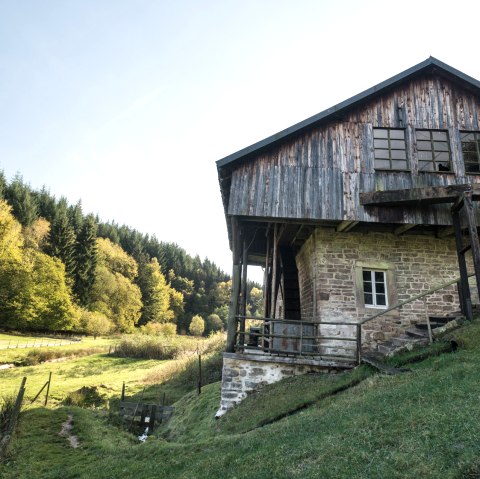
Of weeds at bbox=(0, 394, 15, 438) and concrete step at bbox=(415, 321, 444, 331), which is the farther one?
weeds at bbox=(0, 394, 15, 438)

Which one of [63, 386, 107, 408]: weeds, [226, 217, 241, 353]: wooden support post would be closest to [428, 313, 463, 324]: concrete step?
[226, 217, 241, 353]: wooden support post

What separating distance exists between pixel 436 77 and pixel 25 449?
1621cm

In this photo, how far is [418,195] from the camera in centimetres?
990

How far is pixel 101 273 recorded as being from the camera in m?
49.8

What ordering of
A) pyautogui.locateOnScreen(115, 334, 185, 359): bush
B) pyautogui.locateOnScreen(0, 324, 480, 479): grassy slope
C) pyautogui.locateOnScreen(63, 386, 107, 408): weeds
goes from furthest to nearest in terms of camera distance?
pyautogui.locateOnScreen(115, 334, 185, 359): bush → pyautogui.locateOnScreen(63, 386, 107, 408): weeds → pyautogui.locateOnScreen(0, 324, 480, 479): grassy slope

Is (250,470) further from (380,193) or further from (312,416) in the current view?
(380,193)

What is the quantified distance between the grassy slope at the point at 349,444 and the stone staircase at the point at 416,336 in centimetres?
113

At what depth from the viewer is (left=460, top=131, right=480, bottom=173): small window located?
11.4 m

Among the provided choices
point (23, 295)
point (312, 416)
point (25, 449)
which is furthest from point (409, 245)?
point (23, 295)

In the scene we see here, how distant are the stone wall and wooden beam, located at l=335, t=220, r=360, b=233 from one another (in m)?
0.17

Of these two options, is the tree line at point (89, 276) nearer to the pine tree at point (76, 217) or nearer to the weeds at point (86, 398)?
the pine tree at point (76, 217)

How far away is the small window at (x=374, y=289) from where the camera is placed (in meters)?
10.8

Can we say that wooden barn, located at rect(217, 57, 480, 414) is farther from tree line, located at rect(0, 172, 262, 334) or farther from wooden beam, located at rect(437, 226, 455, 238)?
tree line, located at rect(0, 172, 262, 334)

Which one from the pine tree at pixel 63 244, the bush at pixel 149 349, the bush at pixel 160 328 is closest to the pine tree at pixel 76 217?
the pine tree at pixel 63 244
